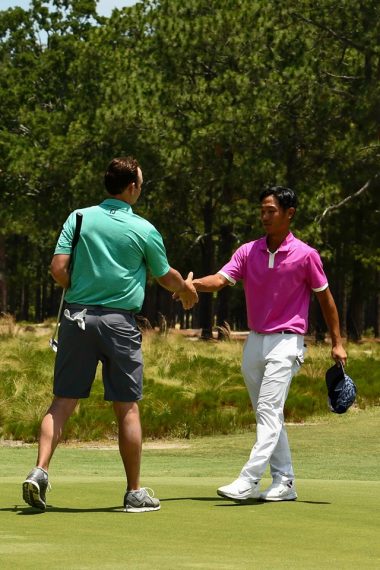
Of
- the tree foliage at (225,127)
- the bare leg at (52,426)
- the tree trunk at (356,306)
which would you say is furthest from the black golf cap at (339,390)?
the tree trunk at (356,306)

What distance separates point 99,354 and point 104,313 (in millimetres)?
245

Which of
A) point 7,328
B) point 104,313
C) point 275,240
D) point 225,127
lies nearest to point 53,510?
point 104,313

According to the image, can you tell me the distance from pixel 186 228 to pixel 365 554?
44.8m

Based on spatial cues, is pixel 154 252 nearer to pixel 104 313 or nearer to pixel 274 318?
pixel 104 313

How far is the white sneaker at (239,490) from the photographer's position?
8.52 m

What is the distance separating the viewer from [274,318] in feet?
29.2

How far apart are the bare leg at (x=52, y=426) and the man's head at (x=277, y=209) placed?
1849 mm

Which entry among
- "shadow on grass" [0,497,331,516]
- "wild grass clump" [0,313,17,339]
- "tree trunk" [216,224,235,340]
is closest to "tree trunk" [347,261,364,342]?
"tree trunk" [216,224,235,340]

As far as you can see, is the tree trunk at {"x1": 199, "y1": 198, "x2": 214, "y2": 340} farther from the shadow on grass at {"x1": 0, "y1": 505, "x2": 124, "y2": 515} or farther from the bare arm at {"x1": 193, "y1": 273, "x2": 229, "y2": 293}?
the shadow on grass at {"x1": 0, "y1": 505, "x2": 124, "y2": 515}

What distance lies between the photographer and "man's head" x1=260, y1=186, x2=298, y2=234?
355 inches

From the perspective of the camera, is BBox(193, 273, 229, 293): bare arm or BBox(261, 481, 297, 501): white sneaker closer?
BBox(261, 481, 297, 501): white sneaker

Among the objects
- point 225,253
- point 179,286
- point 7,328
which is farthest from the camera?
point 225,253

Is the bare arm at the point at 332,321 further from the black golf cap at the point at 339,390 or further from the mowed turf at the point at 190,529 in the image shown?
the mowed turf at the point at 190,529

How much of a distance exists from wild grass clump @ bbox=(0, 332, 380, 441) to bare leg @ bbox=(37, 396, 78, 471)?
31.9 ft
